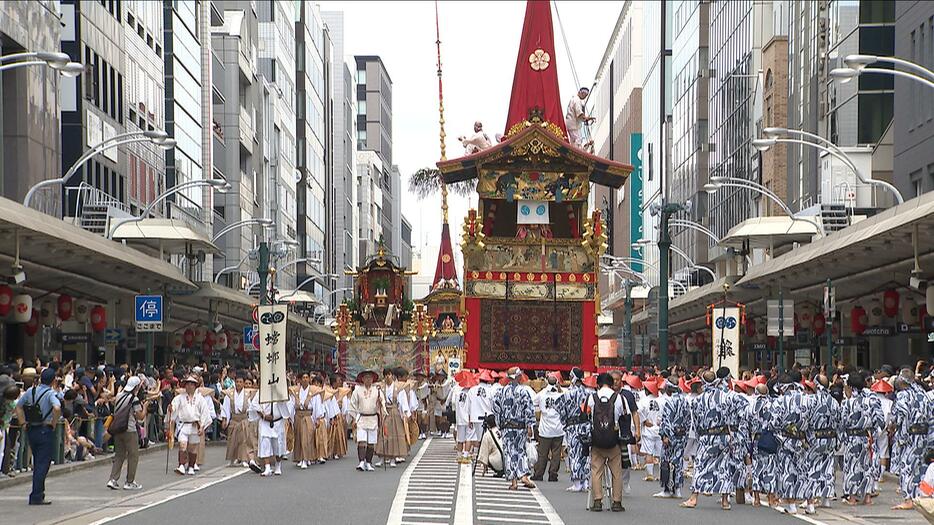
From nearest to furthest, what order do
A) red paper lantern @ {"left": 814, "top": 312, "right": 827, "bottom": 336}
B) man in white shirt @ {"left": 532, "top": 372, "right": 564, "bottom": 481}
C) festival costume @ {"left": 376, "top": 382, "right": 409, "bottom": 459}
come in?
man in white shirt @ {"left": 532, "top": 372, "right": 564, "bottom": 481} < festival costume @ {"left": 376, "top": 382, "right": 409, "bottom": 459} < red paper lantern @ {"left": 814, "top": 312, "right": 827, "bottom": 336}

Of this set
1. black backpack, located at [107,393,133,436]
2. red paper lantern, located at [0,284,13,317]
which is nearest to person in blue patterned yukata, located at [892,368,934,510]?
black backpack, located at [107,393,133,436]

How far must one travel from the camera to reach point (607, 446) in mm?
18578

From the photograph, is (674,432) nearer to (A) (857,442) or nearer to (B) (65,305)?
(A) (857,442)

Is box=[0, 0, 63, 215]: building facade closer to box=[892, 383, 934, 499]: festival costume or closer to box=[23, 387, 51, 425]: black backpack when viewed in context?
box=[23, 387, 51, 425]: black backpack

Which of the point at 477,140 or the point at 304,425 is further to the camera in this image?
the point at 477,140

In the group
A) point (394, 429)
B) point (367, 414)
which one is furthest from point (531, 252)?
point (367, 414)

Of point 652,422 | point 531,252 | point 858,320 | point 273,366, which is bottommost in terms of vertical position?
point 652,422

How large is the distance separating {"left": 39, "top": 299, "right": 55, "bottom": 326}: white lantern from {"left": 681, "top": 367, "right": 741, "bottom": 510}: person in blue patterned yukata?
25.3 meters

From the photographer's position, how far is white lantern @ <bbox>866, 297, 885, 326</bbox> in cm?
4128

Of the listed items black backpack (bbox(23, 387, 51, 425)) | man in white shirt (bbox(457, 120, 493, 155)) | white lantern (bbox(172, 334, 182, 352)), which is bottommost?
black backpack (bbox(23, 387, 51, 425))

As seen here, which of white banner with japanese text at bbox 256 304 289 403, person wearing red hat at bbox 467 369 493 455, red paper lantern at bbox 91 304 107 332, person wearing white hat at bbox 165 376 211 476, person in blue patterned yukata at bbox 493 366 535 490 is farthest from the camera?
red paper lantern at bbox 91 304 107 332

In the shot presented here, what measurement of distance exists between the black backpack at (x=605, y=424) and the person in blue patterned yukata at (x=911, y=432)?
3.69m

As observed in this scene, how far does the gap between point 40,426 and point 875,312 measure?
2713 cm

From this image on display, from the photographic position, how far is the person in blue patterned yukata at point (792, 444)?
62.2ft
